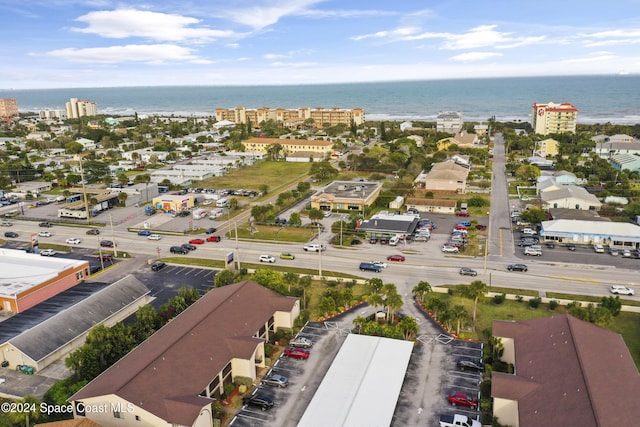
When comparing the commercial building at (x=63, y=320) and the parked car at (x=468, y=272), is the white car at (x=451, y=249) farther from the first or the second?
the commercial building at (x=63, y=320)

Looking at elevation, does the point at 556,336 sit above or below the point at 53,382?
above

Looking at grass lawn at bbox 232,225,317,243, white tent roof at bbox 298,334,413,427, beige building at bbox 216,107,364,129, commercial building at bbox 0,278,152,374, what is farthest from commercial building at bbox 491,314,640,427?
beige building at bbox 216,107,364,129

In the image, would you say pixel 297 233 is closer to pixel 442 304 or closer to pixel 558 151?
pixel 442 304

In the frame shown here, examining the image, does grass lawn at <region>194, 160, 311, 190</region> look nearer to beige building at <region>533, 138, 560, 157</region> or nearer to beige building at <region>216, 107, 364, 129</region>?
beige building at <region>533, 138, 560, 157</region>

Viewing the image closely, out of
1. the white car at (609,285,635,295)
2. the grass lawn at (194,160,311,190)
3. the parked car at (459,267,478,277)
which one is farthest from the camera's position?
the grass lawn at (194,160,311,190)

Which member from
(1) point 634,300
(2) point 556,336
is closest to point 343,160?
(1) point 634,300

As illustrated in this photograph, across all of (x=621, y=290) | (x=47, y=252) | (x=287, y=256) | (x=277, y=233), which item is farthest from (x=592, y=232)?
(x=47, y=252)
